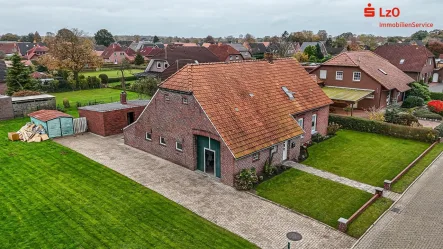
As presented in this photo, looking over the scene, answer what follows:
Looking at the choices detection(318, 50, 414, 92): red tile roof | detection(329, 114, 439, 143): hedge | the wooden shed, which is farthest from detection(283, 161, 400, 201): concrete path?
detection(318, 50, 414, 92): red tile roof

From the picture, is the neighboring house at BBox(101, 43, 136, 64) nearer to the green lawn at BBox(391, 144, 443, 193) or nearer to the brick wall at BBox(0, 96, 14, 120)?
the brick wall at BBox(0, 96, 14, 120)

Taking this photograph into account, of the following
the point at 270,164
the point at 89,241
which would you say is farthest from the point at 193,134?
the point at 89,241

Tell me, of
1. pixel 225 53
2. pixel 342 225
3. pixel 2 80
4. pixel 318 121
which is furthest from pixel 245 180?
pixel 225 53

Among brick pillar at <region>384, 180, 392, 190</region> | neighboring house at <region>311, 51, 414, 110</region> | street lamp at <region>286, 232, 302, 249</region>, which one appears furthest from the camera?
neighboring house at <region>311, 51, 414, 110</region>

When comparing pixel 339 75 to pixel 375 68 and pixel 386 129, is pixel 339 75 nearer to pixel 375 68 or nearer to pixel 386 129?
pixel 375 68

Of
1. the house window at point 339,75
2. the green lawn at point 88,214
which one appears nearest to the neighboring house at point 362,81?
the house window at point 339,75

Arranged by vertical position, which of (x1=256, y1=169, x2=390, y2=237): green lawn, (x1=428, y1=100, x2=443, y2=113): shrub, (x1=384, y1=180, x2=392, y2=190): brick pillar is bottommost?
(x1=256, y1=169, x2=390, y2=237): green lawn
